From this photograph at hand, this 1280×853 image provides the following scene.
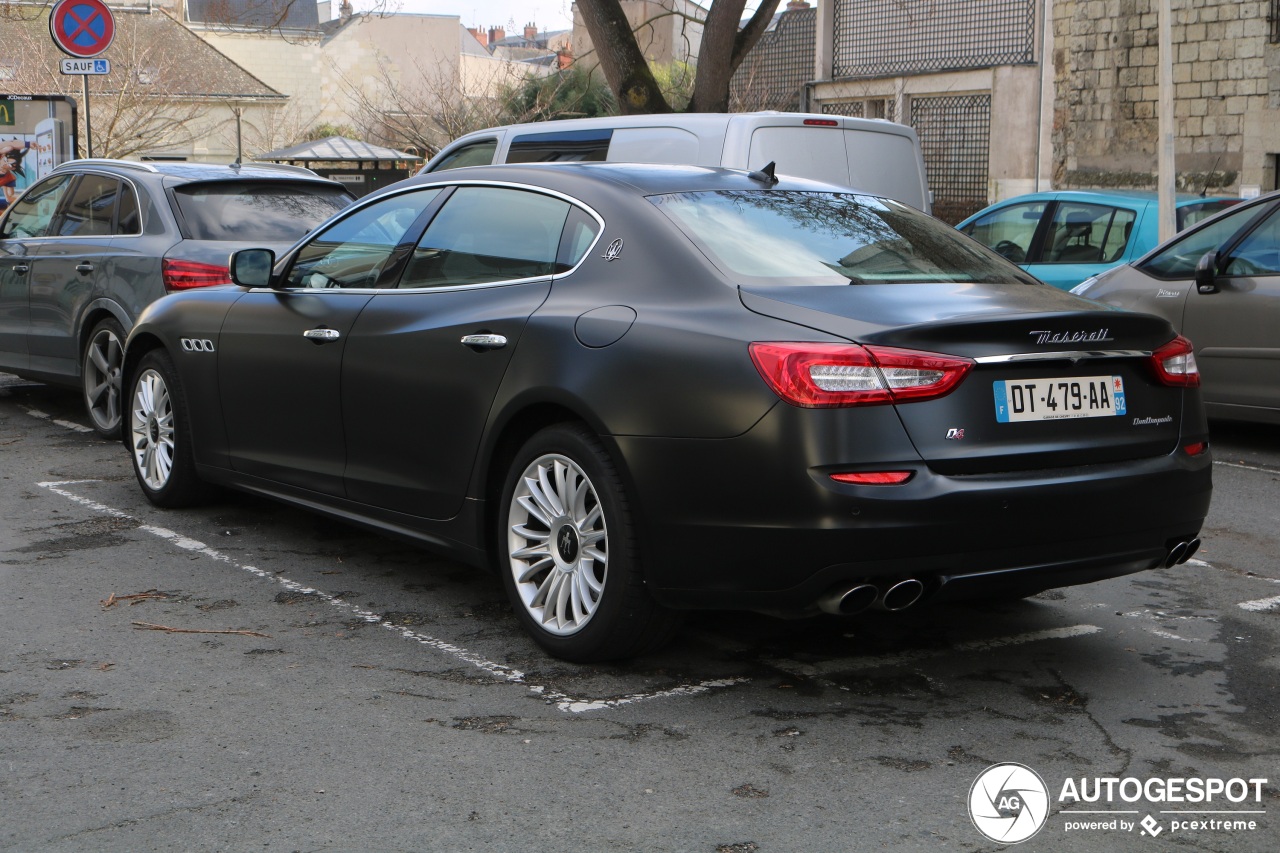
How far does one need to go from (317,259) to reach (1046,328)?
10.00ft

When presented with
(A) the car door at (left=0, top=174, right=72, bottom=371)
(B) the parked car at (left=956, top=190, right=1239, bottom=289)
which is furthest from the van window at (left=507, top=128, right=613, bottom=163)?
(A) the car door at (left=0, top=174, right=72, bottom=371)

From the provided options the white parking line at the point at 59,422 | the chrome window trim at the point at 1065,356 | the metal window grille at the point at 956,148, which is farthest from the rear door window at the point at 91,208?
the metal window grille at the point at 956,148

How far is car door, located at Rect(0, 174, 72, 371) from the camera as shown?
32.3 feet

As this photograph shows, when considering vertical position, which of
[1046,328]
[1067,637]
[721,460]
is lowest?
[1067,637]

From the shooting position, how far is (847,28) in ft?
103

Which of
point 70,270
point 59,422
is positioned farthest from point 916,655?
point 59,422

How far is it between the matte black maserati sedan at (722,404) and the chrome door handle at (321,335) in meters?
0.02

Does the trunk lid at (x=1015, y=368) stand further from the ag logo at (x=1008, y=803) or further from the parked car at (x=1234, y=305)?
the parked car at (x=1234, y=305)

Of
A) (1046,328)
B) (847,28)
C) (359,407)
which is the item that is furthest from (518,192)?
(847,28)

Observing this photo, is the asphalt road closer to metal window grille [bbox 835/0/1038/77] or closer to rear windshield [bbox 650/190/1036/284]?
rear windshield [bbox 650/190/1036/284]

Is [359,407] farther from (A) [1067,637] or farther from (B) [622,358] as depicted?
(A) [1067,637]

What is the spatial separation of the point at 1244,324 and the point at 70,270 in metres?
7.01

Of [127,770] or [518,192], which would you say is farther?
[518,192]

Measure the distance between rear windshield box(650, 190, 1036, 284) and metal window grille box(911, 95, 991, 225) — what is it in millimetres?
23182
